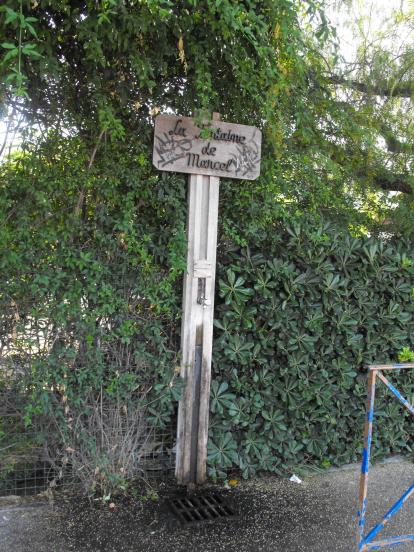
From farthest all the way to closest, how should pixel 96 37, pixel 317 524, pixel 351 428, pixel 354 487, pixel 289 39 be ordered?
pixel 351 428, pixel 354 487, pixel 317 524, pixel 289 39, pixel 96 37

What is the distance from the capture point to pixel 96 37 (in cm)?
303

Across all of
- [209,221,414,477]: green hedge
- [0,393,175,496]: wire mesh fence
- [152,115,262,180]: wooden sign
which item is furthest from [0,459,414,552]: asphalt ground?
[152,115,262,180]: wooden sign

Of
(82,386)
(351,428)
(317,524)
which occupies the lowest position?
(317,524)

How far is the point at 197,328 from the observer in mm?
4066

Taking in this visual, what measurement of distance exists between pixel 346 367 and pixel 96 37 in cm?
322

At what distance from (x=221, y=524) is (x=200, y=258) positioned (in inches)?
74.9

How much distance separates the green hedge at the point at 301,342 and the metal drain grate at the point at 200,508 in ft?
0.94

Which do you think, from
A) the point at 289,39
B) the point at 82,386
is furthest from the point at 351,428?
the point at 289,39

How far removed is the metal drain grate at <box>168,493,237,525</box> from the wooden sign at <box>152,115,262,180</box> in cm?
244

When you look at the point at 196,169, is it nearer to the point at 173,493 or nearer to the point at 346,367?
the point at 346,367

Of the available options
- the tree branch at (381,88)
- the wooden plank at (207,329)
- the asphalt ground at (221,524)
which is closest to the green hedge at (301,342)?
the wooden plank at (207,329)

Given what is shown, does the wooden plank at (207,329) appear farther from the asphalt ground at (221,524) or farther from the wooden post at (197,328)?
the asphalt ground at (221,524)

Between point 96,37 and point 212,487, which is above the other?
point 96,37

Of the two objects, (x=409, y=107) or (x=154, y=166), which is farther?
(x=409, y=107)
